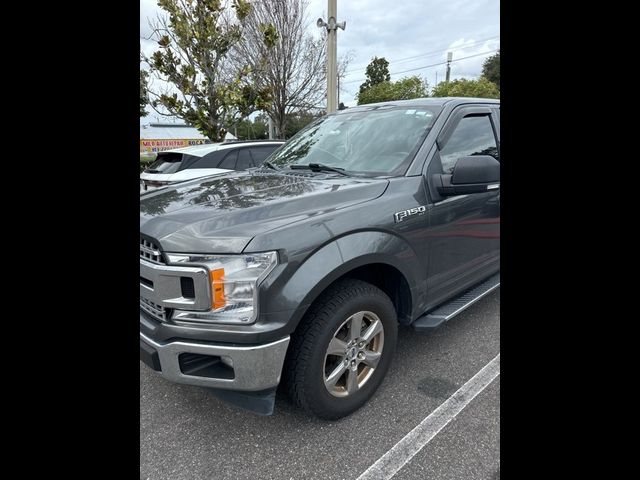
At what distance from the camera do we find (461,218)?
9.29ft

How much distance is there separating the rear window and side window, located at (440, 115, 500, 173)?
521 cm

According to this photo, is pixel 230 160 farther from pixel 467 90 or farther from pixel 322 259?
pixel 467 90

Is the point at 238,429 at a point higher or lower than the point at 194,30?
lower

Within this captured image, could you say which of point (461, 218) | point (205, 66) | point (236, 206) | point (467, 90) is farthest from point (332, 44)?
point (467, 90)

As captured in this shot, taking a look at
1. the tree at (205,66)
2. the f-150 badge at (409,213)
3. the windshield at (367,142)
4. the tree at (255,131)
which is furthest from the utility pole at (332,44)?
the tree at (255,131)

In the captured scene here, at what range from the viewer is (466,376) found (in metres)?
2.72

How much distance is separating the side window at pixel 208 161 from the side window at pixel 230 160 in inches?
3.5

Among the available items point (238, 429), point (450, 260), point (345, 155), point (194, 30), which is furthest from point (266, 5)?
point (238, 429)

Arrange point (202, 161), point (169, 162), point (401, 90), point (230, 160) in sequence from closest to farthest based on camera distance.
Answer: point (202, 161) → point (230, 160) → point (169, 162) → point (401, 90)

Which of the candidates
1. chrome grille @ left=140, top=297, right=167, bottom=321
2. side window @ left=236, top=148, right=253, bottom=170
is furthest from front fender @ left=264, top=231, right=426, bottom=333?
side window @ left=236, top=148, right=253, bottom=170

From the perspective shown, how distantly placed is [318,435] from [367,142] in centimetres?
206

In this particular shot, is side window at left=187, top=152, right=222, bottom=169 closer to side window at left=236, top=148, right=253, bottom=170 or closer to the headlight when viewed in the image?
side window at left=236, top=148, right=253, bottom=170
